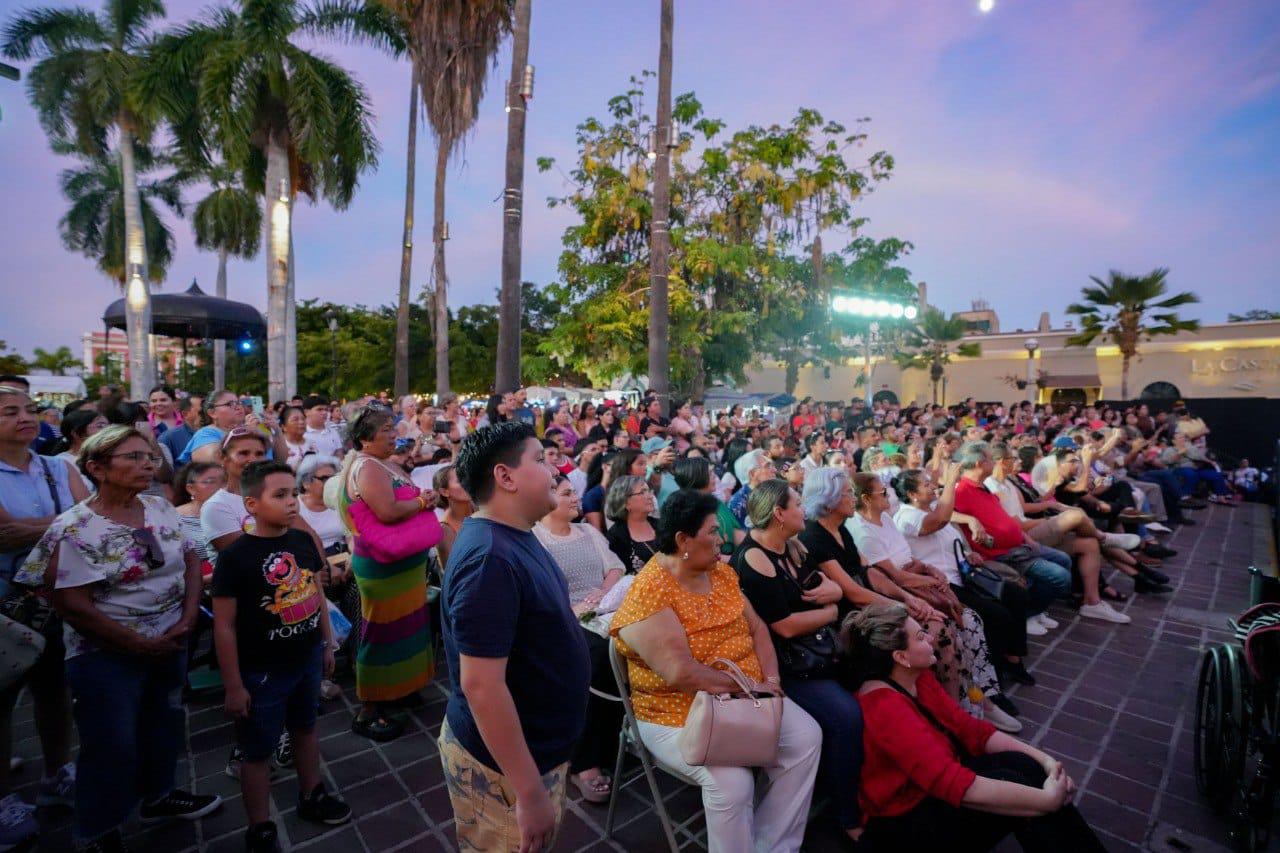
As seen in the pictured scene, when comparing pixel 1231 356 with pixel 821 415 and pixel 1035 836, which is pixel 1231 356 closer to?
pixel 821 415

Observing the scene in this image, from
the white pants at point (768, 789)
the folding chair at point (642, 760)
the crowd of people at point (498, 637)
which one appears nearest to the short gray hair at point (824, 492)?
the crowd of people at point (498, 637)

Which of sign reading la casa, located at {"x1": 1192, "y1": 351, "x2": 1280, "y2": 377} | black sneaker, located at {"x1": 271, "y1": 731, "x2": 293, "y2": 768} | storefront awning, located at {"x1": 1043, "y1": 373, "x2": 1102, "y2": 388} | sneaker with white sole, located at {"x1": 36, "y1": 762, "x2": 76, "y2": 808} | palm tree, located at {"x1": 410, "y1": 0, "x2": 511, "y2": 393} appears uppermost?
palm tree, located at {"x1": 410, "y1": 0, "x2": 511, "y2": 393}

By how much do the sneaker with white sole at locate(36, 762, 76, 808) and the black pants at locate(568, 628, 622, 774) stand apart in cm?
232

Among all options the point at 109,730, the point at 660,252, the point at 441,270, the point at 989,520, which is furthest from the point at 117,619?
the point at 441,270

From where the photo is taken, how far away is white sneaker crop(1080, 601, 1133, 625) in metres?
5.63

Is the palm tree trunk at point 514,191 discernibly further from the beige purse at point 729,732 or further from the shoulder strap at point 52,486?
the beige purse at point 729,732

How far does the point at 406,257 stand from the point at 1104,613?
19.6 metres

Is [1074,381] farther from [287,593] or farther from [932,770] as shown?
[287,593]

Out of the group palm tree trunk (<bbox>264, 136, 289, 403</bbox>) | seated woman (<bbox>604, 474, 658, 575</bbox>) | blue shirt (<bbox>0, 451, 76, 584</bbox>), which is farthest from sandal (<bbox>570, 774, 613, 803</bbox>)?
palm tree trunk (<bbox>264, 136, 289, 403</bbox>)

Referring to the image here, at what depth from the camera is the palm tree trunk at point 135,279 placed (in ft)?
51.2

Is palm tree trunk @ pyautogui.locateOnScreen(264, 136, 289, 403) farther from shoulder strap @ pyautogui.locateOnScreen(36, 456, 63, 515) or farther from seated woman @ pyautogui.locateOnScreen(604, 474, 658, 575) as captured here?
seated woman @ pyautogui.locateOnScreen(604, 474, 658, 575)

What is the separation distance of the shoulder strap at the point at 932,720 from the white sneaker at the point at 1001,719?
139 centimetres

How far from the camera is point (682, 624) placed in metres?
2.55

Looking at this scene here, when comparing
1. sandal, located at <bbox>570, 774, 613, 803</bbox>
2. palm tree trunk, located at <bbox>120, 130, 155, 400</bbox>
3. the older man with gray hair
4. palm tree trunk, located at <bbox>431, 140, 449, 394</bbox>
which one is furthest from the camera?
palm tree trunk, located at <bbox>431, 140, 449, 394</bbox>
